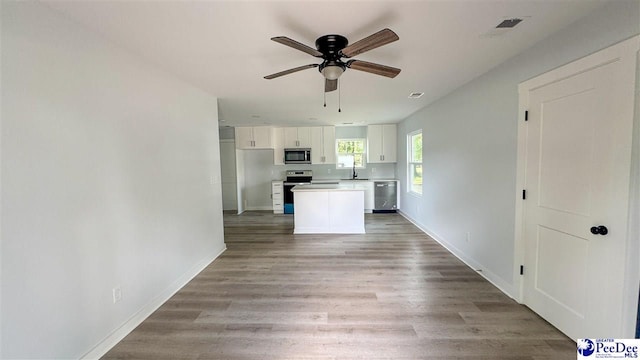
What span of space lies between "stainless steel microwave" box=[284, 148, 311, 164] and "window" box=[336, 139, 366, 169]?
35.5 inches

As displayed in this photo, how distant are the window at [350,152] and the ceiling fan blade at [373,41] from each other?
536 centimetres

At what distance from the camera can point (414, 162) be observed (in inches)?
221

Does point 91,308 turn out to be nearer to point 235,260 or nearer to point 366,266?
point 235,260

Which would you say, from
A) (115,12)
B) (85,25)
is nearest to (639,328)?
(115,12)

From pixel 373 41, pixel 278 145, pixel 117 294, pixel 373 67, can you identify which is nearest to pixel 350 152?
pixel 278 145

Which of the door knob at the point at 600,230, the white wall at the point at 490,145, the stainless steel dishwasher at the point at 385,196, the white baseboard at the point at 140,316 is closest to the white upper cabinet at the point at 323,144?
the stainless steel dishwasher at the point at 385,196

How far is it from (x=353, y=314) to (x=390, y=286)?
2.29 feet

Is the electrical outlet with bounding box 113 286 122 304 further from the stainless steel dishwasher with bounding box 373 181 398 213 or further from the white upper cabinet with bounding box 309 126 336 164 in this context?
the stainless steel dishwasher with bounding box 373 181 398 213

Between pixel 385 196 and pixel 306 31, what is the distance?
5.34 meters

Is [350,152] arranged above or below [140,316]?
above

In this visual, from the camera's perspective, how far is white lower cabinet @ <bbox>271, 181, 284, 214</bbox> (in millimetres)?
6910

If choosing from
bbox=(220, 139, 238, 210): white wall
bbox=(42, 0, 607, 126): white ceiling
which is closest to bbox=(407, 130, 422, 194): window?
bbox=(42, 0, 607, 126): white ceiling

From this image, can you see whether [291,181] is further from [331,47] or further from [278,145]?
[331,47]

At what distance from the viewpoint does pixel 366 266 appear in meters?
3.33
